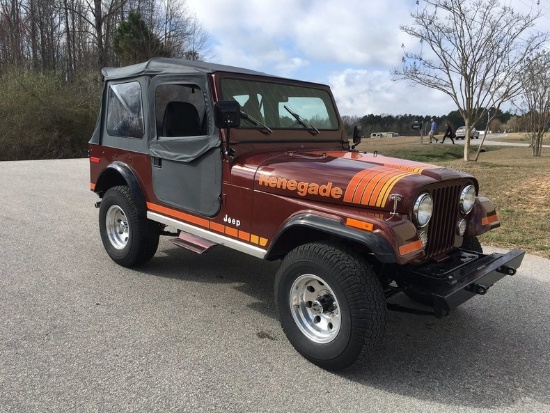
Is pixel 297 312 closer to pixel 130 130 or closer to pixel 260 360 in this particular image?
pixel 260 360

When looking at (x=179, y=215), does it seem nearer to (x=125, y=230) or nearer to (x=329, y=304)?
(x=125, y=230)

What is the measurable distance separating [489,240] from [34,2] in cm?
3167

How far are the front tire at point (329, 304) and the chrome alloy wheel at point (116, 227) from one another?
Answer: 237 centimetres

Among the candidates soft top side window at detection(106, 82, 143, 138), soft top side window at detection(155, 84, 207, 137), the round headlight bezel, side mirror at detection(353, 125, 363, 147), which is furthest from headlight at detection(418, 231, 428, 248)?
soft top side window at detection(106, 82, 143, 138)

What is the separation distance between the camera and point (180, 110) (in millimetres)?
4277

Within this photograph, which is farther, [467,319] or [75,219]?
[75,219]

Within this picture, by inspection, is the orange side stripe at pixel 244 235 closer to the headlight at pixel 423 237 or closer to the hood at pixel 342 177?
the hood at pixel 342 177

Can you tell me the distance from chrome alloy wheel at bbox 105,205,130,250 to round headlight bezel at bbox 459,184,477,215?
332 centimetres

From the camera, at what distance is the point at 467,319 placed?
12.8 ft

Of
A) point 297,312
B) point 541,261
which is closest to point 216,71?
point 297,312

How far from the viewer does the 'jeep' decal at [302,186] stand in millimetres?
3104

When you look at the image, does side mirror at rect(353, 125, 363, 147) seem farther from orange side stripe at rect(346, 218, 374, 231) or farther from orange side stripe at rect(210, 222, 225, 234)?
orange side stripe at rect(346, 218, 374, 231)

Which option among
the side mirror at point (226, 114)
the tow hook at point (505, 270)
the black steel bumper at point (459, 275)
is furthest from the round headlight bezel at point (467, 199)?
the side mirror at point (226, 114)

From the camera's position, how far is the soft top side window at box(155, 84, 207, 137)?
3.98 metres
